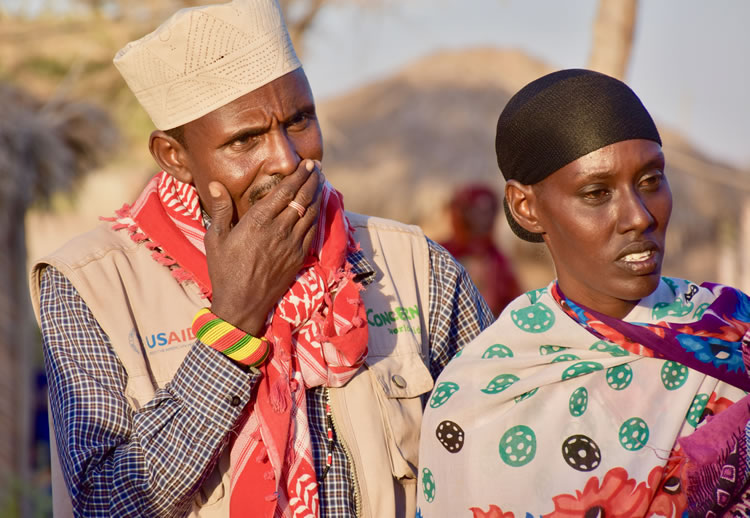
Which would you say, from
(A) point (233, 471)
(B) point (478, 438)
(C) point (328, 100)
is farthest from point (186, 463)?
(C) point (328, 100)

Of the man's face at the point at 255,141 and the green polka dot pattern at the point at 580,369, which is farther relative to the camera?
the man's face at the point at 255,141

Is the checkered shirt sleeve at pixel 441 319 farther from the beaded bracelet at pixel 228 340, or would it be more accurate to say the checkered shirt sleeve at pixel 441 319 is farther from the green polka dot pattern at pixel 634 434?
the green polka dot pattern at pixel 634 434

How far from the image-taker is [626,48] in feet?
29.1

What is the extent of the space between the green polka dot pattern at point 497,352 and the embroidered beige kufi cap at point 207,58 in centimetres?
110

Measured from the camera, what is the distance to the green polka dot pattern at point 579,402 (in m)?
2.58

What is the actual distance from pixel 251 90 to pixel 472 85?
12.8m

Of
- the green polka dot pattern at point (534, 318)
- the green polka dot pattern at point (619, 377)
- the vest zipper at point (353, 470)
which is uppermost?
the green polka dot pattern at point (534, 318)

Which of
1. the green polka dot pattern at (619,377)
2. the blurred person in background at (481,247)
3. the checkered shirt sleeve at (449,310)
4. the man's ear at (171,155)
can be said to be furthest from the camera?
the blurred person in background at (481,247)

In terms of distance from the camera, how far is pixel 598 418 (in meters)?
2.55

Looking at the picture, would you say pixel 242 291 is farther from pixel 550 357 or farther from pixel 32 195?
pixel 32 195

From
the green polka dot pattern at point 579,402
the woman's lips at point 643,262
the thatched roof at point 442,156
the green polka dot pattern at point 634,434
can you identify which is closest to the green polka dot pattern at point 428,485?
the green polka dot pattern at point 579,402

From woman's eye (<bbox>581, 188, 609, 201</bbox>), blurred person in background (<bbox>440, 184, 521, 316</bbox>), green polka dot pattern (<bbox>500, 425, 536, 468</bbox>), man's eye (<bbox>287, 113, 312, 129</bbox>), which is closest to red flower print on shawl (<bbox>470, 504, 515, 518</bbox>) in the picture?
green polka dot pattern (<bbox>500, 425, 536, 468</bbox>)

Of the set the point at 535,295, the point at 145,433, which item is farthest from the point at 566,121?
the point at 145,433

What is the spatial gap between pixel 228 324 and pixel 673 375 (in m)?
1.25
